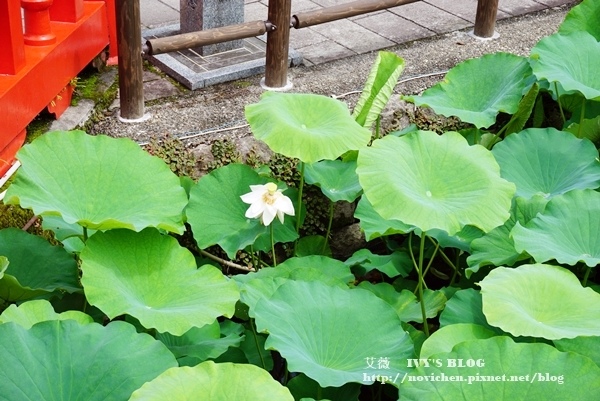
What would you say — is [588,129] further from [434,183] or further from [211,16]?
[211,16]

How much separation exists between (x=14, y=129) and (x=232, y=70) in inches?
36.9

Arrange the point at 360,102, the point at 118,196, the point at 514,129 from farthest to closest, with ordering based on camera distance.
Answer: the point at 514,129 < the point at 360,102 < the point at 118,196

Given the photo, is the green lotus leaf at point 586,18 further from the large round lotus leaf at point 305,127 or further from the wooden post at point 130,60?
the wooden post at point 130,60

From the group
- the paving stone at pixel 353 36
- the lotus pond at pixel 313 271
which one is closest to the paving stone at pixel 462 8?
the paving stone at pixel 353 36

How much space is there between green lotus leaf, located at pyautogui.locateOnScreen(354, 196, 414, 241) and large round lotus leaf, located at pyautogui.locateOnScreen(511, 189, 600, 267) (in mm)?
348

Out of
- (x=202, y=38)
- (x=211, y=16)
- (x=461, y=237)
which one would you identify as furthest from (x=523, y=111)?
(x=211, y=16)

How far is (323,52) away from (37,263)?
169cm

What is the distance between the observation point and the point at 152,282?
92.6 inches

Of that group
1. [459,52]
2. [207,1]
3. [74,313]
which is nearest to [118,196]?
[74,313]

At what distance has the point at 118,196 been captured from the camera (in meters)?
2.48

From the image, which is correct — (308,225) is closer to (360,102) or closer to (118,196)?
(360,102)

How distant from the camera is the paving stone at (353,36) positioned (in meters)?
3.88

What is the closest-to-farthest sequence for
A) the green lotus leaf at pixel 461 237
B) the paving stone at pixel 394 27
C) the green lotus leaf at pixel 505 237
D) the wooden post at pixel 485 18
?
the green lotus leaf at pixel 505 237
the green lotus leaf at pixel 461 237
the wooden post at pixel 485 18
the paving stone at pixel 394 27

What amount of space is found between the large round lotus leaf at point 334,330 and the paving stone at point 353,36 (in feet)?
5.78
